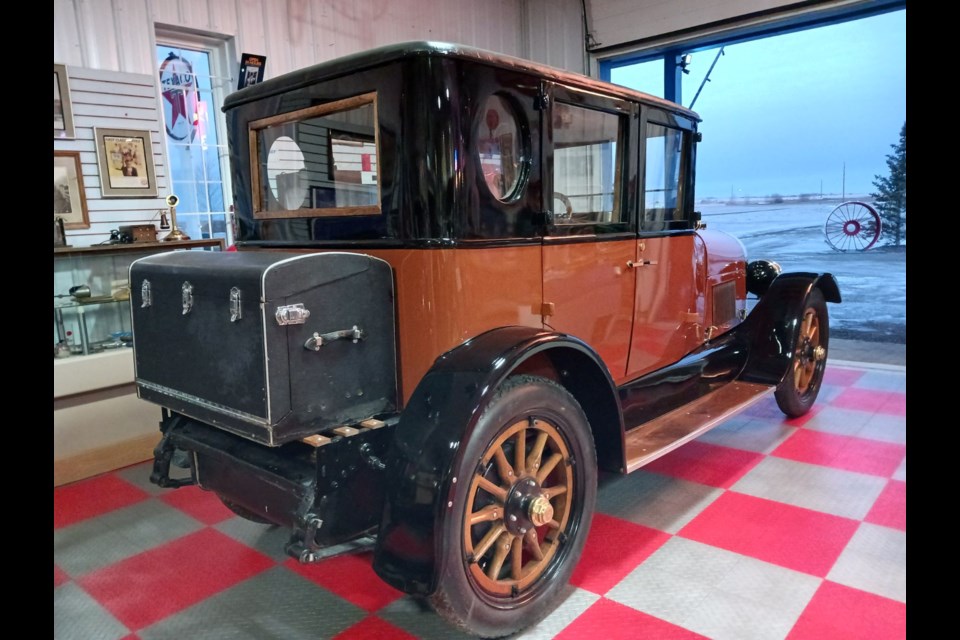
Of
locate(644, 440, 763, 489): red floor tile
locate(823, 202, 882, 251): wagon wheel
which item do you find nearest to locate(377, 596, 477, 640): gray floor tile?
locate(644, 440, 763, 489): red floor tile

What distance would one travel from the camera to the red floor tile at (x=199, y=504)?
2855 millimetres

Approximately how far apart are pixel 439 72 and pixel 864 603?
6.96ft

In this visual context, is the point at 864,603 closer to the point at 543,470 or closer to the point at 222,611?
the point at 543,470

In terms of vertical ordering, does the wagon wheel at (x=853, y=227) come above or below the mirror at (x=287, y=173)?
below

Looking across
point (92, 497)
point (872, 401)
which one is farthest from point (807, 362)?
point (92, 497)

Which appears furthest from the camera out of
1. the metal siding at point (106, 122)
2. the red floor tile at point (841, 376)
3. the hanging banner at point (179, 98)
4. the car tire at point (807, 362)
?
the red floor tile at point (841, 376)

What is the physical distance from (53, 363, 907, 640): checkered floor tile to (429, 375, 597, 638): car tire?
14 centimetres

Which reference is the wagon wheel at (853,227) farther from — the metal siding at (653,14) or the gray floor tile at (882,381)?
the metal siding at (653,14)

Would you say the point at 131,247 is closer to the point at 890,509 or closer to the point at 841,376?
the point at 890,509

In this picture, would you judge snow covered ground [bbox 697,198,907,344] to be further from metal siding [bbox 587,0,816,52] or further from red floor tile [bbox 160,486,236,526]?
red floor tile [bbox 160,486,236,526]

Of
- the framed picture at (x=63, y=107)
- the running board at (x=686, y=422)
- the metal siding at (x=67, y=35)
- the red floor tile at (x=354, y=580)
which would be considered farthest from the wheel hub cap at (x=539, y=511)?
the metal siding at (x=67, y=35)

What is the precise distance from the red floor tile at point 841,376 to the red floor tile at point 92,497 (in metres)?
4.52

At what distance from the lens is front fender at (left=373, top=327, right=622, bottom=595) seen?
1700mm
